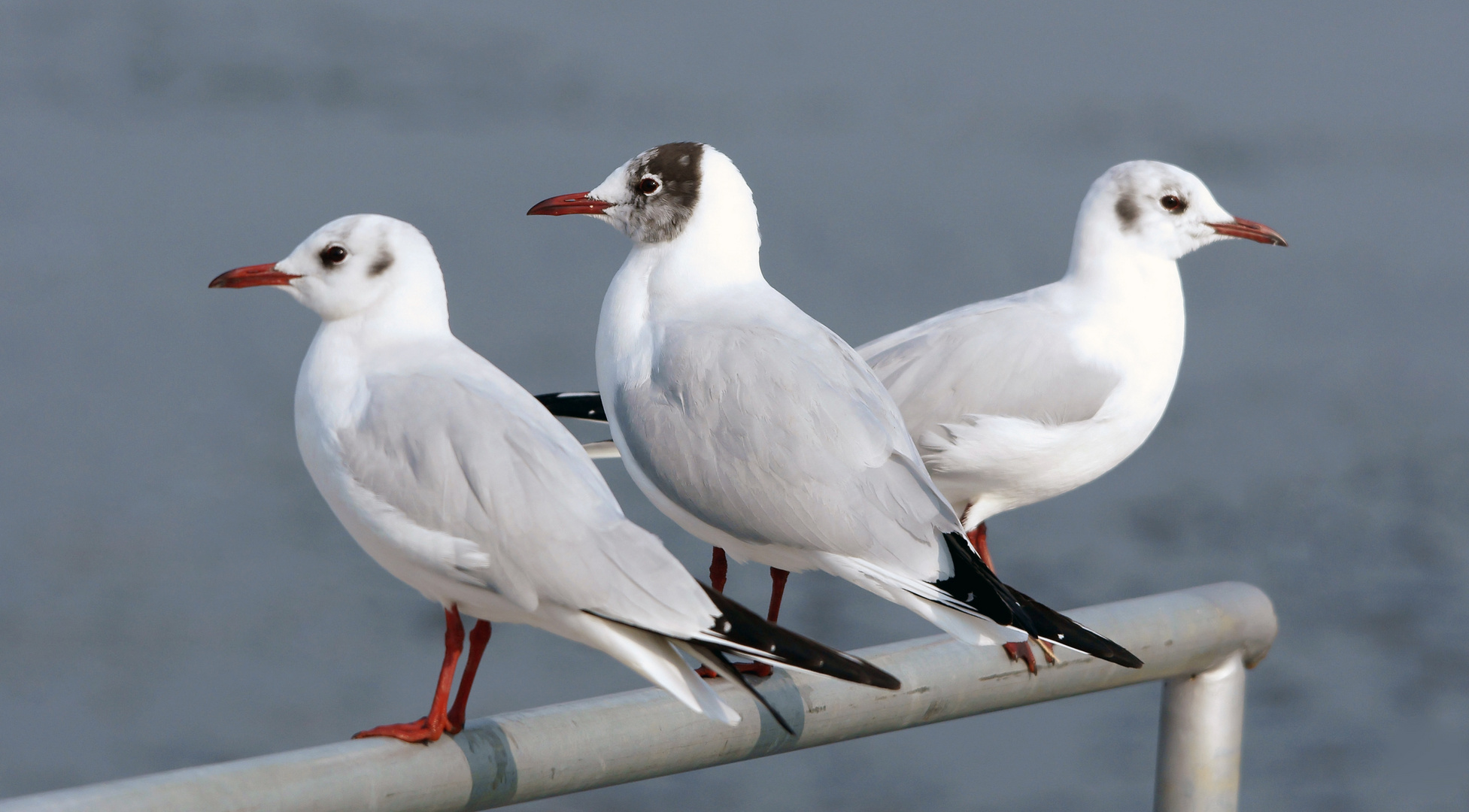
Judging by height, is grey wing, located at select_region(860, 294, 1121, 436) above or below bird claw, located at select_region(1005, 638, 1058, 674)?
above

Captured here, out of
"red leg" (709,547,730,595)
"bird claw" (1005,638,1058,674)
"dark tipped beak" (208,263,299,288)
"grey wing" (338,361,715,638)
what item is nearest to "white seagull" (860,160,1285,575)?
"red leg" (709,547,730,595)

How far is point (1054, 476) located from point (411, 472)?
109 centimetres

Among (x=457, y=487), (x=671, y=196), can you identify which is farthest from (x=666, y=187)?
(x=457, y=487)

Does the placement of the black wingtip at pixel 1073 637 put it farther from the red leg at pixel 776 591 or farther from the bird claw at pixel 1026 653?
the red leg at pixel 776 591

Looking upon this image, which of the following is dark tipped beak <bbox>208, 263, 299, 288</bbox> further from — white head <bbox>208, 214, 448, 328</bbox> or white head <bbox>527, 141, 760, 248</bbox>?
white head <bbox>527, 141, 760, 248</bbox>

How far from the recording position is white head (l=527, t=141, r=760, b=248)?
77.9 inches

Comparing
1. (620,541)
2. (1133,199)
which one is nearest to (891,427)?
(620,541)

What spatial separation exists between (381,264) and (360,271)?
2 centimetres

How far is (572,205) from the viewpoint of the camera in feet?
6.48

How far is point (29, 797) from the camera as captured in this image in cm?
123

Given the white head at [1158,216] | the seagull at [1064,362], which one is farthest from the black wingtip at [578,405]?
the white head at [1158,216]

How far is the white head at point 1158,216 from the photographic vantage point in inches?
97.3

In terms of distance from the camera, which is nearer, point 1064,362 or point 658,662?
point 658,662

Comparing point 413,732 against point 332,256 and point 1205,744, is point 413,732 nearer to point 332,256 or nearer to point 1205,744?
point 332,256
